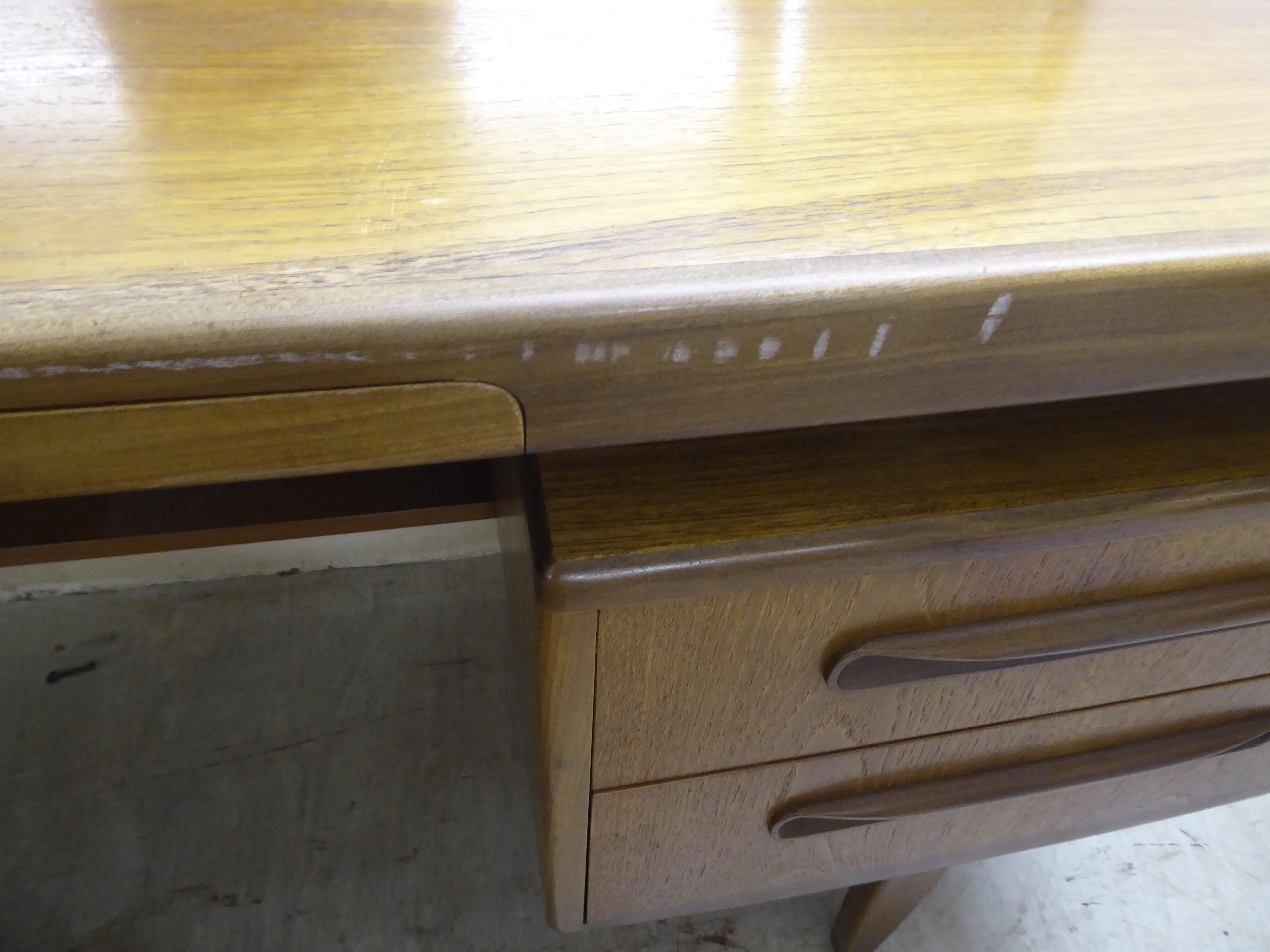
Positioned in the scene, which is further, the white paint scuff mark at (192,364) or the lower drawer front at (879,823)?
the lower drawer front at (879,823)

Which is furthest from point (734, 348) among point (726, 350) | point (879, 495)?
point (879, 495)

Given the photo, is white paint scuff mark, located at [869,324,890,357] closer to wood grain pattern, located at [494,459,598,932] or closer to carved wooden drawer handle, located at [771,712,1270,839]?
wood grain pattern, located at [494,459,598,932]

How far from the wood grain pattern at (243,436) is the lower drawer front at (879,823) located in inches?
8.3

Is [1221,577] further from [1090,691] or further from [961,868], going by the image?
[961,868]

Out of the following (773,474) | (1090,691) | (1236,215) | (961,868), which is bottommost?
Result: (961,868)

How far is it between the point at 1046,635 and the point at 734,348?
0.21 metres

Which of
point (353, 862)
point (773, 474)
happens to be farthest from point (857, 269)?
point (353, 862)

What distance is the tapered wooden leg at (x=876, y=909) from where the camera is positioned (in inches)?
23.2

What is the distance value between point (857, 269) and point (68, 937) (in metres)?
0.77

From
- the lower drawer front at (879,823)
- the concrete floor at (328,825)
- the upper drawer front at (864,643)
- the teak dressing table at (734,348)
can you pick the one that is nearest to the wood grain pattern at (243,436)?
the teak dressing table at (734,348)

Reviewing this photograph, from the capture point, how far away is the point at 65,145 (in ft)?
0.88

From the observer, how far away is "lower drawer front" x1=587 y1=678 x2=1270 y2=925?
15.6 inches

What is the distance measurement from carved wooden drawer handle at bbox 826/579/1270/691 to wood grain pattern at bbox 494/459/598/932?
0.33 feet

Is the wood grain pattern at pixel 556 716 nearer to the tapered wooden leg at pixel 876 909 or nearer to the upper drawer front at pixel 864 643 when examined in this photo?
the upper drawer front at pixel 864 643
